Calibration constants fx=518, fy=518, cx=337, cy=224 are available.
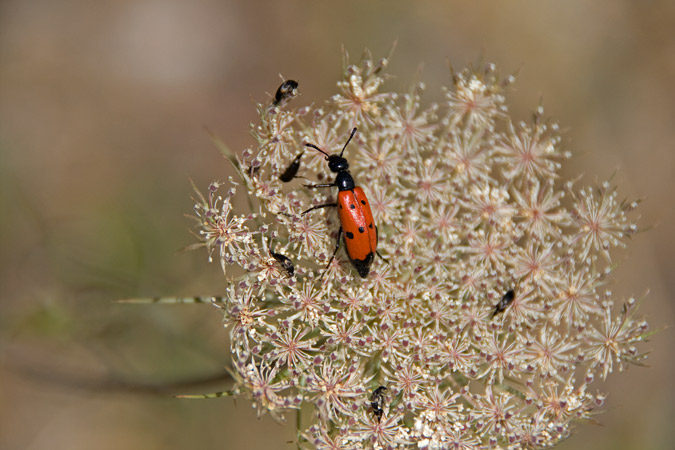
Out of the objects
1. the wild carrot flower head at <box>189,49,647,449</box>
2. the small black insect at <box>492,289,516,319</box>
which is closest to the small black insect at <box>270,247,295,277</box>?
the wild carrot flower head at <box>189,49,647,449</box>

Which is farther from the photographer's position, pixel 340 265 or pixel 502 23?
pixel 502 23

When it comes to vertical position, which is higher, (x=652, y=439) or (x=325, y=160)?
(x=325, y=160)

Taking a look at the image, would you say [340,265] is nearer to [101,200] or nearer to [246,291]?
[246,291]

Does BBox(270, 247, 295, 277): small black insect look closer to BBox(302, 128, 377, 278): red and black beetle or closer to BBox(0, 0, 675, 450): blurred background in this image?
BBox(302, 128, 377, 278): red and black beetle

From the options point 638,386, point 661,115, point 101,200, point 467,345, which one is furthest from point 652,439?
point 101,200

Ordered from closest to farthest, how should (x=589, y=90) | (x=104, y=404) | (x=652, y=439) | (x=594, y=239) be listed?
(x=594, y=239) → (x=104, y=404) → (x=652, y=439) → (x=589, y=90)

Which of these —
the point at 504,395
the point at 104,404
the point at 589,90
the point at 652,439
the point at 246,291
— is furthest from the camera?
the point at 589,90

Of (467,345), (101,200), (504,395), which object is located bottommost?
(504,395)

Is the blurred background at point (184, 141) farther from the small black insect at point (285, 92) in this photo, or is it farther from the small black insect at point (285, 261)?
the small black insect at point (285, 92)
